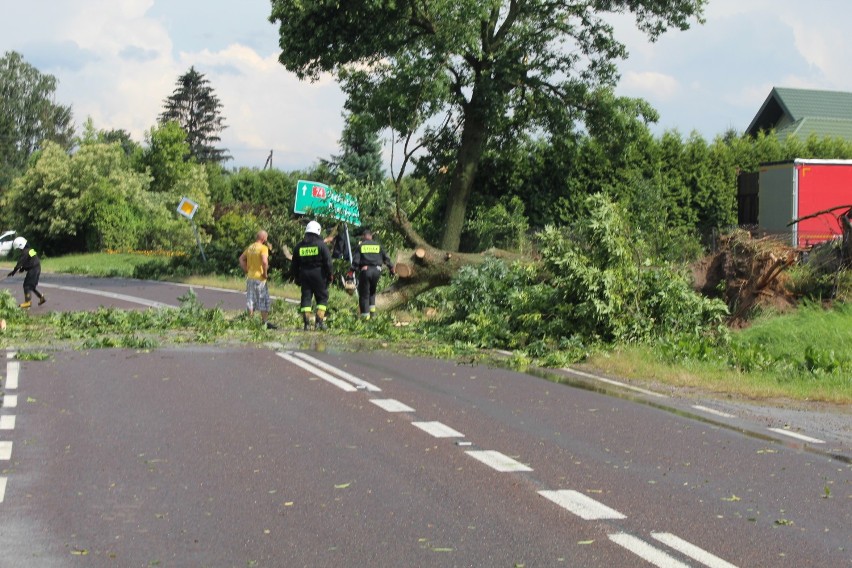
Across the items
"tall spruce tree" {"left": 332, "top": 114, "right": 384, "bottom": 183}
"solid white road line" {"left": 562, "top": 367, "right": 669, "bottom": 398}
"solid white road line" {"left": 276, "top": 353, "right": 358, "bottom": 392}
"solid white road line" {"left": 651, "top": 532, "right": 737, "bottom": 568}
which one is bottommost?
"solid white road line" {"left": 562, "top": 367, "right": 669, "bottom": 398}

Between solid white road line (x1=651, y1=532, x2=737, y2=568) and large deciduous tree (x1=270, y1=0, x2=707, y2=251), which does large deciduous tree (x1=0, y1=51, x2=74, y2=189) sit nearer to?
large deciduous tree (x1=270, y1=0, x2=707, y2=251)

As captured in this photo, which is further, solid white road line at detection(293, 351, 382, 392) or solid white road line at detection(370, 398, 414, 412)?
solid white road line at detection(293, 351, 382, 392)

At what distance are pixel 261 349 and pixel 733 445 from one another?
28.3ft

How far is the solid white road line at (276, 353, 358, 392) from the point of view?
12.6 meters

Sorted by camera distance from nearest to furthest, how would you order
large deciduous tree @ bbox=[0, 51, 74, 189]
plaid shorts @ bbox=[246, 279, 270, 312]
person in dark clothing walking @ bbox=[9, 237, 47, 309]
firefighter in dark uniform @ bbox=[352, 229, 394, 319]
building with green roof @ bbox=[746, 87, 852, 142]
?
plaid shorts @ bbox=[246, 279, 270, 312] → firefighter in dark uniform @ bbox=[352, 229, 394, 319] → person in dark clothing walking @ bbox=[9, 237, 47, 309] → building with green roof @ bbox=[746, 87, 852, 142] → large deciduous tree @ bbox=[0, 51, 74, 189]

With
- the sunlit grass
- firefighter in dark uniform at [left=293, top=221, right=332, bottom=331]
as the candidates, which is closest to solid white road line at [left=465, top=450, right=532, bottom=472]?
the sunlit grass

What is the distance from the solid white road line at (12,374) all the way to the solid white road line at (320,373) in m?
3.17

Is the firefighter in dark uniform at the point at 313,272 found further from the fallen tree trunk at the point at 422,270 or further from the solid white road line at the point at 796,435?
the solid white road line at the point at 796,435

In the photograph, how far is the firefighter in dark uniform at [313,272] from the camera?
1998cm

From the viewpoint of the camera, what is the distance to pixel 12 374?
13.6 metres

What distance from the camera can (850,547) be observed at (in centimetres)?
629

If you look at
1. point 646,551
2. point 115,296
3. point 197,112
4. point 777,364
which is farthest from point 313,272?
point 197,112

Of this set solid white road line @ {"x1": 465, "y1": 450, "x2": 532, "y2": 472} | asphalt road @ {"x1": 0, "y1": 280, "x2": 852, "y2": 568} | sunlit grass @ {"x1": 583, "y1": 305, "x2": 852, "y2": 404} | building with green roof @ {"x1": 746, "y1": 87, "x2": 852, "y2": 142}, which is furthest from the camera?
building with green roof @ {"x1": 746, "y1": 87, "x2": 852, "y2": 142}

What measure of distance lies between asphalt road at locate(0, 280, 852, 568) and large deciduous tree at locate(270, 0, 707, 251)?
17.3 meters
